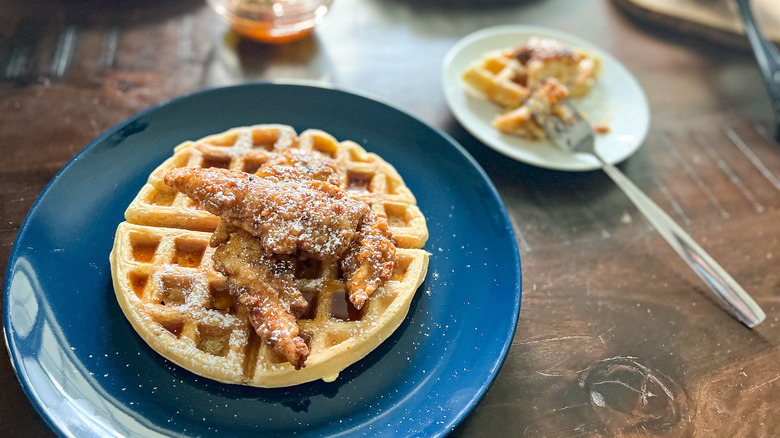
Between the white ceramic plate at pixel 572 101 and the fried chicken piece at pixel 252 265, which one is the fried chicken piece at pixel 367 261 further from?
the white ceramic plate at pixel 572 101

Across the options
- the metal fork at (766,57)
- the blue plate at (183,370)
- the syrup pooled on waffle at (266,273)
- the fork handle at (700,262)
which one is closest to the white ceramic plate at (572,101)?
the fork handle at (700,262)

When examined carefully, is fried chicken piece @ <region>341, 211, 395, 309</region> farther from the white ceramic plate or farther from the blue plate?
the white ceramic plate

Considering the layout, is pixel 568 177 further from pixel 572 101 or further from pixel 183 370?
pixel 183 370

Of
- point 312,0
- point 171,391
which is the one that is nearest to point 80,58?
point 312,0

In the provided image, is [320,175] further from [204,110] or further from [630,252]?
[630,252]

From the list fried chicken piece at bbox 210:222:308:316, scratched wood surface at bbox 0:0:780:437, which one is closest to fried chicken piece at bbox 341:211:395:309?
fried chicken piece at bbox 210:222:308:316

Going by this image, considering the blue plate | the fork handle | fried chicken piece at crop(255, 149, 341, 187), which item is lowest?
the fork handle

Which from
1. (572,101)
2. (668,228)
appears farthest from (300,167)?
(572,101)
